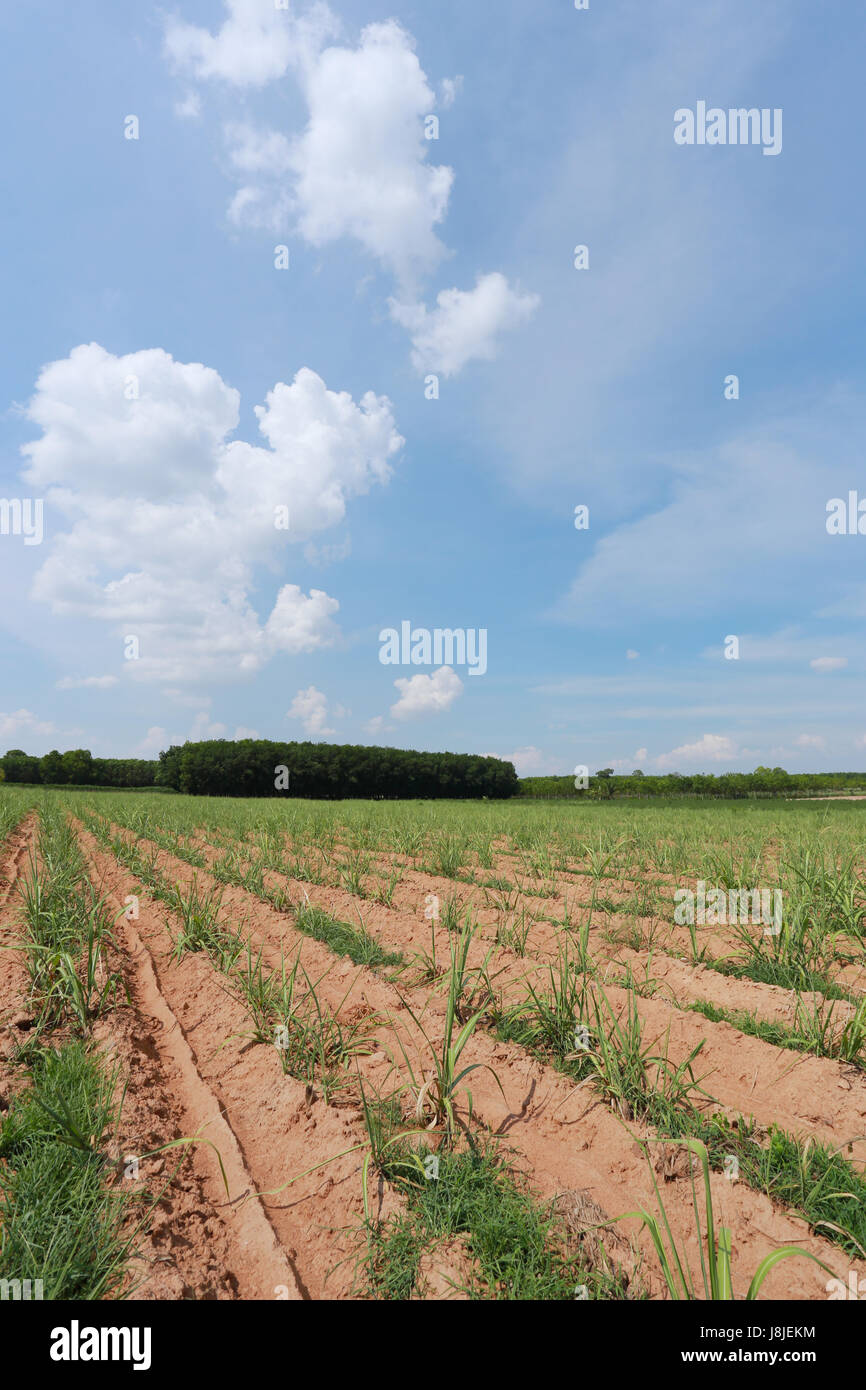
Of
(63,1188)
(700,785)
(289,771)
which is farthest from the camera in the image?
(700,785)

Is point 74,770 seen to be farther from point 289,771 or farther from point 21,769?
point 289,771

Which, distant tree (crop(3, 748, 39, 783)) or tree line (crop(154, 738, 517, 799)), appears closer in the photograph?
tree line (crop(154, 738, 517, 799))

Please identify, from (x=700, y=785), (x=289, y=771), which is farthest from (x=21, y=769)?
(x=700, y=785)

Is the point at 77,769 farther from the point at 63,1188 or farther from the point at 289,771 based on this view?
the point at 63,1188

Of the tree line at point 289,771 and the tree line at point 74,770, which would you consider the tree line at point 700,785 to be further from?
the tree line at point 74,770

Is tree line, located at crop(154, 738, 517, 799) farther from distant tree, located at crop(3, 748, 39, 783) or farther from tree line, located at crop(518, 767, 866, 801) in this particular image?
distant tree, located at crop(3, 748, 39, 783)

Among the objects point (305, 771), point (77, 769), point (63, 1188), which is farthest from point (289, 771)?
point (63, 1188)

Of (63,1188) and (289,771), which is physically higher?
(63,1188)

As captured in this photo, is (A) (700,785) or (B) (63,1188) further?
(A) (700,785)

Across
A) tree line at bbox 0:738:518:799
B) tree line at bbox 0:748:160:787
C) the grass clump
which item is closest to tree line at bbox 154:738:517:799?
tree line at bbox 0:738:518:799

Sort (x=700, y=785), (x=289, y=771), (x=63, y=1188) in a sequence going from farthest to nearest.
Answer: (x=700, y=785), (x=289, y=771), (x=63, y=1188)

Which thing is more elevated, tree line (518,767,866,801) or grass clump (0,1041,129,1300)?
grass clump (0,1041,129,1300)
